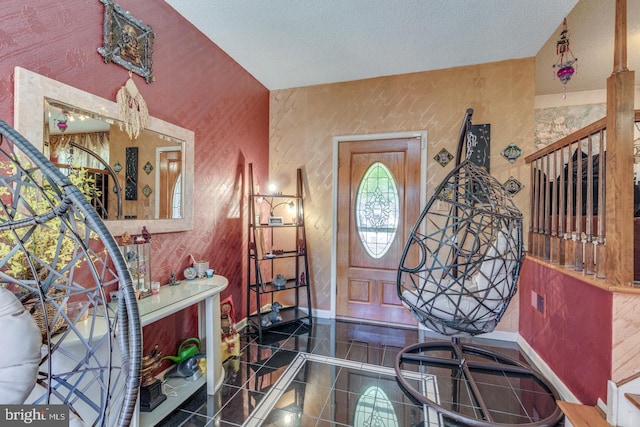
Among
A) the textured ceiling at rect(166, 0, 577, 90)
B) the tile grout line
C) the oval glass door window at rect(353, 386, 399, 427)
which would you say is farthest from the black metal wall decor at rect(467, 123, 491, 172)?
the tile grout line

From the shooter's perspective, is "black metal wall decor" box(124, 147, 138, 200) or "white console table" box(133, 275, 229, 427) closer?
"white console table" box(133, 275, 229, 427)

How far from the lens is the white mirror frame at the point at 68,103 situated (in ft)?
4.58

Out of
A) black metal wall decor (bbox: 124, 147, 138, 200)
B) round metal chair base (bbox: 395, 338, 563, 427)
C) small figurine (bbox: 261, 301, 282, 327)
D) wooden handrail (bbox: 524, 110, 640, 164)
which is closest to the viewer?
wooden handrail (bbox: 524, 110, 640, 164)

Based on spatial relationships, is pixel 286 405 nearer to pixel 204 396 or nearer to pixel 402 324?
pixel 204 396

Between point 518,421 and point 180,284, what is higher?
point 180,284

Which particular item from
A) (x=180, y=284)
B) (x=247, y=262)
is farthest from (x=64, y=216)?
(x=247, y=262)

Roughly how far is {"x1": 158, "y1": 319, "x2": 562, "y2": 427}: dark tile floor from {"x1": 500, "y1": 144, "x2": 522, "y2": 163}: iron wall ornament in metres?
1.82

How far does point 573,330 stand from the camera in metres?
1.90

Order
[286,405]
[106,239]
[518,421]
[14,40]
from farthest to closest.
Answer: [286,405], [518,421], [14,40], [106,239]

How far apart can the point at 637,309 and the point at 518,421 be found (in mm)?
914

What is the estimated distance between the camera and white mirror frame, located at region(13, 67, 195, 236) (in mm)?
1396

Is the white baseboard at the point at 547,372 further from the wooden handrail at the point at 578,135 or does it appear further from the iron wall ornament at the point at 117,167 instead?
the iron wall ornament at the point at 117,167

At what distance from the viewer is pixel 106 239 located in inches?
36.2

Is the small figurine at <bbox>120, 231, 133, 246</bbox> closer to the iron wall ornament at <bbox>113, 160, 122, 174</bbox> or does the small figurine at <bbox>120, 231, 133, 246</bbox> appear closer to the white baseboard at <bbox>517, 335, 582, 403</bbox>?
the iron wall ornament at <bbox>113, 160, 122, 174</bbox>
